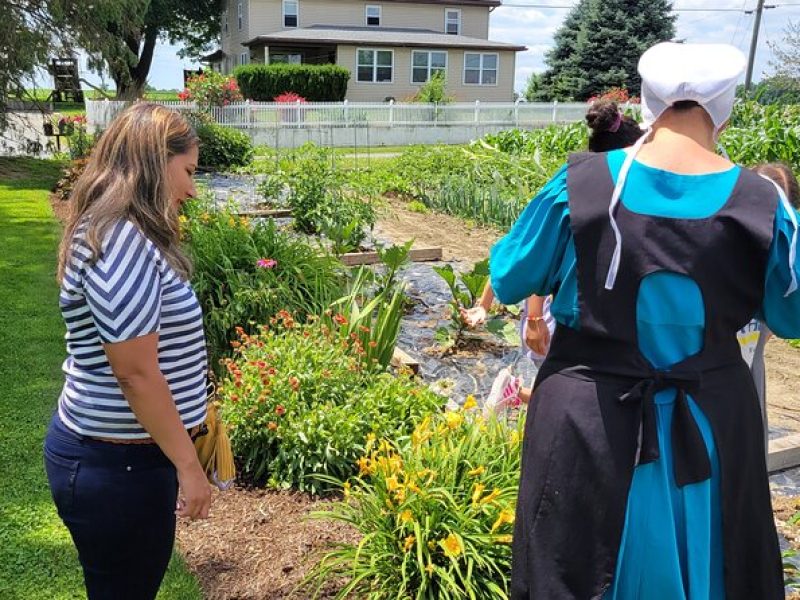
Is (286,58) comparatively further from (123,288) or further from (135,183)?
(123,288)

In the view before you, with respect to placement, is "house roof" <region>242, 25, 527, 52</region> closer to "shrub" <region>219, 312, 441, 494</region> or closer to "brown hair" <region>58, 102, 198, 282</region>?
"shrub" <region>219, 312, 441, 494</region>

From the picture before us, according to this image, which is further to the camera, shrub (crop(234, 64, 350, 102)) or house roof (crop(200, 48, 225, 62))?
house roof (crop(200, 48, 225, 62))

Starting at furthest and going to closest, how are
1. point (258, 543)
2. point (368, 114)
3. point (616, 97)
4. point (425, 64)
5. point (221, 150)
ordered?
point (425, 64)
point (368, 114)
point (221, 150)
point (616, 97)
point (258, 543)

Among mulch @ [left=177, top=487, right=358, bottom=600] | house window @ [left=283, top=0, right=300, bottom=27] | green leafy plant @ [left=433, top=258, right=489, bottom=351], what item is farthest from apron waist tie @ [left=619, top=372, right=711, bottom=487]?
house window @ [left=283, top=0, right=300, bottom=27]

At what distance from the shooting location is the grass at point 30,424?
10.3 ft

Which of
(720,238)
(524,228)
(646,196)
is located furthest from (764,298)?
(524,228)

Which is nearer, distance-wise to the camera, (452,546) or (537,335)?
(537,335)

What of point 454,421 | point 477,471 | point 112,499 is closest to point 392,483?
point 477,471

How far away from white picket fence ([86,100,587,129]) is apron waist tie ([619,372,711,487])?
19.6 metres

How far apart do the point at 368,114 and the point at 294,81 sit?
247 inches

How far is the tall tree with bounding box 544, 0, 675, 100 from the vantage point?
121 ft

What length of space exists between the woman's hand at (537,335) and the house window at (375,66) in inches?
1350

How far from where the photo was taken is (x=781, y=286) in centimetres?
170

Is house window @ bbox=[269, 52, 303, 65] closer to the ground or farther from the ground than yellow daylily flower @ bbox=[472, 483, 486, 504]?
farther from the ground
